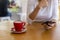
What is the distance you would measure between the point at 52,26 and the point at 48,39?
0.33 meters

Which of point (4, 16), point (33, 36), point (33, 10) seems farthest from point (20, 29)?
point (4, 16)

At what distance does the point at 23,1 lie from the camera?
411 centimetres

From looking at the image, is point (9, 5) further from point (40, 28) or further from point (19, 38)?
point (19, 38)

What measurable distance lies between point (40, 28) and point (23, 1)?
2.73 m

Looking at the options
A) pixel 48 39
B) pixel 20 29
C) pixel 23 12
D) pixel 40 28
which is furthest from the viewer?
pixel 23 12

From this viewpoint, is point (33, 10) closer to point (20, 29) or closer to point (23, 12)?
point (20, 29)

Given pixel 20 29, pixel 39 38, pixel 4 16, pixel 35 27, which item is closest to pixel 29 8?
pixel 35 27

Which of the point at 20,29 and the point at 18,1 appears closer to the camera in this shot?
the point at 20,29

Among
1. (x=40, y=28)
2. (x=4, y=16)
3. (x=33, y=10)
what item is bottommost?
(x=4, y=16)

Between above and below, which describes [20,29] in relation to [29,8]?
below

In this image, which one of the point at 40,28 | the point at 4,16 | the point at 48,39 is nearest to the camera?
the point at 48,39

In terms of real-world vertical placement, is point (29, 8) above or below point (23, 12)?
above

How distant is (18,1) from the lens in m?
4.13

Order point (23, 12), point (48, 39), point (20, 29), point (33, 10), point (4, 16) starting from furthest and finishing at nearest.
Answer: point (23, 12) → point (4, 16) → point (33, 10) → point (20, 29) → point (48, 39)
